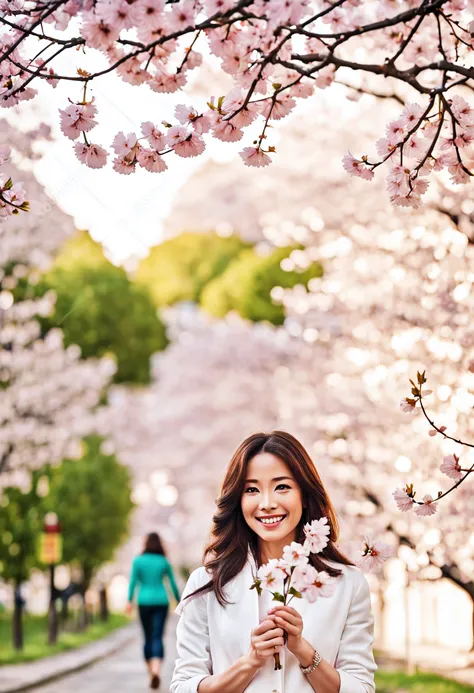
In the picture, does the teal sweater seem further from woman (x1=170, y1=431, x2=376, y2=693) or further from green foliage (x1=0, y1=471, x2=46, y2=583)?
woman (x1=170, y1=431, x2=376, y2=693)

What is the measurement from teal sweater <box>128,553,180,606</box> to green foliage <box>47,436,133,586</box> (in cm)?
1217

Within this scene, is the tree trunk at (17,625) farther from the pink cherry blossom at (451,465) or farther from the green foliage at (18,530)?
the pink cherry blossom at (451,465)

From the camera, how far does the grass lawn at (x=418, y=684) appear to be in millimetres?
11977

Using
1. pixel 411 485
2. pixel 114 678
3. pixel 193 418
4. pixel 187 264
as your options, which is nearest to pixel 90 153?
pixel 411 485

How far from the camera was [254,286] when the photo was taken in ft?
100

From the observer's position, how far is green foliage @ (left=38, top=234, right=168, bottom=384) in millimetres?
37031

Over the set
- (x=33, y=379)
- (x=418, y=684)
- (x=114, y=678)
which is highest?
(x=33, y=379)

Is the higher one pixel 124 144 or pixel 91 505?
pixel 91 505

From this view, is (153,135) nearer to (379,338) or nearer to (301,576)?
(301,576)

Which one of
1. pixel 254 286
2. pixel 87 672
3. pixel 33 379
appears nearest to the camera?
pixel 87 672

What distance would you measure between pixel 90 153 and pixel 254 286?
26.3 m

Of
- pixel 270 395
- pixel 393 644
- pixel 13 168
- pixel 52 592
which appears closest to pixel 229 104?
pixel 13 168

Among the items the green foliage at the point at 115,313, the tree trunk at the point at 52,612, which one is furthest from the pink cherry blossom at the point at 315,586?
the green foliage at the point at 115,313

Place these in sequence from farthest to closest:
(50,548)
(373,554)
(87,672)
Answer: (50,548) < (87,672) < (373,554)
